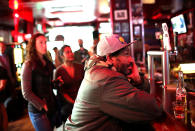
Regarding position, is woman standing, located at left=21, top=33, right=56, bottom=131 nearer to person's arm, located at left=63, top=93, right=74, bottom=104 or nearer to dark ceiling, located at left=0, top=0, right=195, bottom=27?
person's arm, located at left=63, top=93, right=74, bottom=104

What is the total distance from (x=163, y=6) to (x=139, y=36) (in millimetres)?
3134

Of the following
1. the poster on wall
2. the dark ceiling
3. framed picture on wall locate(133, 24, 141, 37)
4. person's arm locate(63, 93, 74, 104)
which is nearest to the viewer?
person's arm locate(63, 93, 74, 104)

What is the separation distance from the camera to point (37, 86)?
2.08 m

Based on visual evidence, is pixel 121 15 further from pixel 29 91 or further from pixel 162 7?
→ pixel 29 91

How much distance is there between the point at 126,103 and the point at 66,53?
1872 mm

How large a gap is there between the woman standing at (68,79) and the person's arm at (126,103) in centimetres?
150

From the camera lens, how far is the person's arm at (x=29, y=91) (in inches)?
77.7

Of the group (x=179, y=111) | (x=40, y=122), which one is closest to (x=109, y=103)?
(x=179, y=111)

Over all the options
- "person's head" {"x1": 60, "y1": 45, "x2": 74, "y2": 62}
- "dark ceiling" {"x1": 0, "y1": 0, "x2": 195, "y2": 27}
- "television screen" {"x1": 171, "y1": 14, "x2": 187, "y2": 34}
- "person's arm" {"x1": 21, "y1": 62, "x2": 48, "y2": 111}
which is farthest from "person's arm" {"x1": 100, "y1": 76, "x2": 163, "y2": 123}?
"dark ceiling" {"x1": 0, "y1": 0, "x2": 195, "y2": 27}

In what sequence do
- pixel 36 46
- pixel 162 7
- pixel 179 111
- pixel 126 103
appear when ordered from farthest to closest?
1. pixel 162 7
2. pixel 36 46
3. pixel 179 111
4. pixel 126 103

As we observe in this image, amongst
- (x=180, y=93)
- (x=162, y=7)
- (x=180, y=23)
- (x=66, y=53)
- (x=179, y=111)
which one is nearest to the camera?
(x=179, y=111)

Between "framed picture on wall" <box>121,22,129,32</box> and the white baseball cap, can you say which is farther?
"framed picture on wall" <box>121,22,129,32</box>

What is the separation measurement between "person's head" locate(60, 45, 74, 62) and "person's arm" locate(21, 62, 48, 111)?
0.83 meters

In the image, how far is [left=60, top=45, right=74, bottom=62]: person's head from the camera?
281 cm
